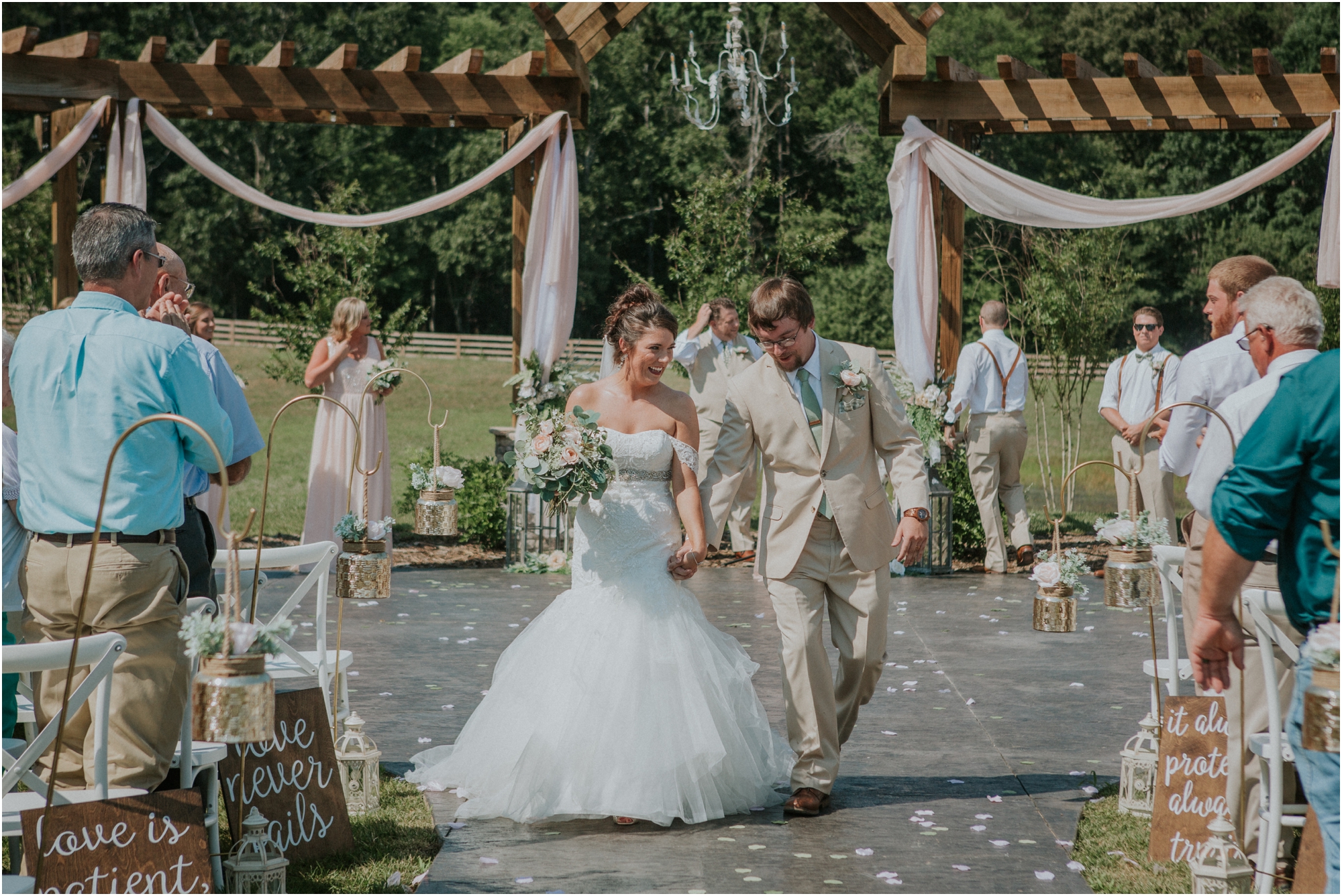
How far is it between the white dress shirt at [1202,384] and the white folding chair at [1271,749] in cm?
139

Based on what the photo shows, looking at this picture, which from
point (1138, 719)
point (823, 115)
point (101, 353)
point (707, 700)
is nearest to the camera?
point (101, 353)

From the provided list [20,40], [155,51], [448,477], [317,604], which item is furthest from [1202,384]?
[20,40]

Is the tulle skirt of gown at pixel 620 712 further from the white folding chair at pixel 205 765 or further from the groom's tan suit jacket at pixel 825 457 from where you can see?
the white folding chair at pixel 205 765

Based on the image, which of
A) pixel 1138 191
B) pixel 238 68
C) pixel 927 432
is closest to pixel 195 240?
pixel 1138 191

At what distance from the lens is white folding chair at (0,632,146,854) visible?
301 cm

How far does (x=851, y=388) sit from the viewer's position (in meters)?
4.70

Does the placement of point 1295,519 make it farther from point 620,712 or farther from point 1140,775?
point 620,712

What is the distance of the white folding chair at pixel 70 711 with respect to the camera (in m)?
3.01

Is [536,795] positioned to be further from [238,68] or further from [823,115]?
[823,115]

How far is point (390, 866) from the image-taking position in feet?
13.2

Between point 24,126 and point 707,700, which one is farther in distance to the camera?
point 24,126

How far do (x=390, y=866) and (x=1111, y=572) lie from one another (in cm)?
259

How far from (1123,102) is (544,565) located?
6131 millimetres

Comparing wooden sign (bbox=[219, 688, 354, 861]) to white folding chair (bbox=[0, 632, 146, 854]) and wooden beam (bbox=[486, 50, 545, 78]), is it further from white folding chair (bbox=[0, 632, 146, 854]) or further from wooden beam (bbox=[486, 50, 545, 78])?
wooden beam (bbox=[486, 50, 545, 78])
